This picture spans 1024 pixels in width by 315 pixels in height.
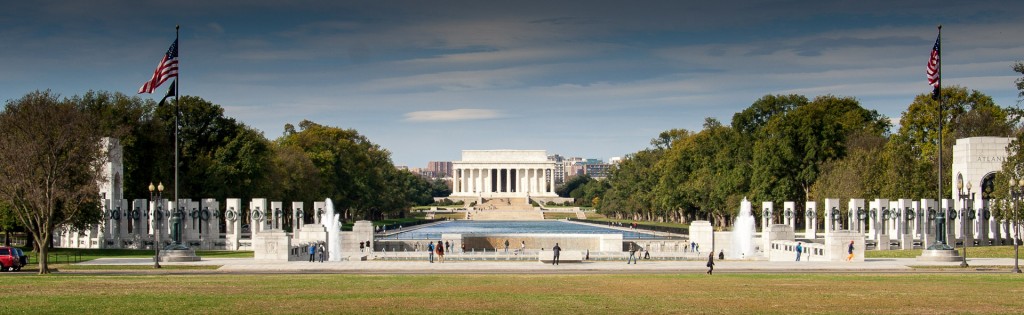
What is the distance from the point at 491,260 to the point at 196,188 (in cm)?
3855

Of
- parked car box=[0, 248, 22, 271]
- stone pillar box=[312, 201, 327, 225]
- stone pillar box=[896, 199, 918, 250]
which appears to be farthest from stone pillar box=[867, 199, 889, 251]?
parked car box=[0, 248, 22, 271]

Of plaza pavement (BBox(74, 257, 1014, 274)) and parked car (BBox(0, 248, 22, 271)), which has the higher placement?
parked car (BBox(0, 248, 22, 271))

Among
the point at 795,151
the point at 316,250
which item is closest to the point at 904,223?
the point at 316,250

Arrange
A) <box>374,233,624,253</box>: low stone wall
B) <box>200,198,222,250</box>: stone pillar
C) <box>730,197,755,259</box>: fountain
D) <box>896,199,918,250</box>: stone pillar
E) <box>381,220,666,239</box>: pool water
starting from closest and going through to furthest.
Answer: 1. <box>896,199,918,250</box>: stone pillar
2. <box>730,197,755,259</box>: fountain
3. <box>200,198,222,250</box>: stone pillar
4. <box>374,233,624,253</box>: low stone wall
5. <box>381,220,666,239</box>: pool water

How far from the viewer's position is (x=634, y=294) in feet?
107

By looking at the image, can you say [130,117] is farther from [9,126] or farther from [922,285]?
[922,285]

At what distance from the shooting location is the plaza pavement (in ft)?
151

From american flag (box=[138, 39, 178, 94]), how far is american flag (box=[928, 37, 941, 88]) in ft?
111

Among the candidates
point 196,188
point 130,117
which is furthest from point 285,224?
point 130,117

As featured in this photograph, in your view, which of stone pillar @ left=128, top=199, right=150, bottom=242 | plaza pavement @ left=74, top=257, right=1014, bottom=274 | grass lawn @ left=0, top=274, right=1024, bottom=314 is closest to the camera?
grass lawn @ left=0, top=274, right=1024, bottom=314

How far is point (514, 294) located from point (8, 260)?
23.5 m

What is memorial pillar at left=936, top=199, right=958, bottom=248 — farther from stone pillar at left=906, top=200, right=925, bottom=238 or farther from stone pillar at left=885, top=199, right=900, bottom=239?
stone pillar at left=885, top=199, right=900, bottom=239

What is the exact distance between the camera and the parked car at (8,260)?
45.9 m

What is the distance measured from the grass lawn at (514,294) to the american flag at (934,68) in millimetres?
15778
